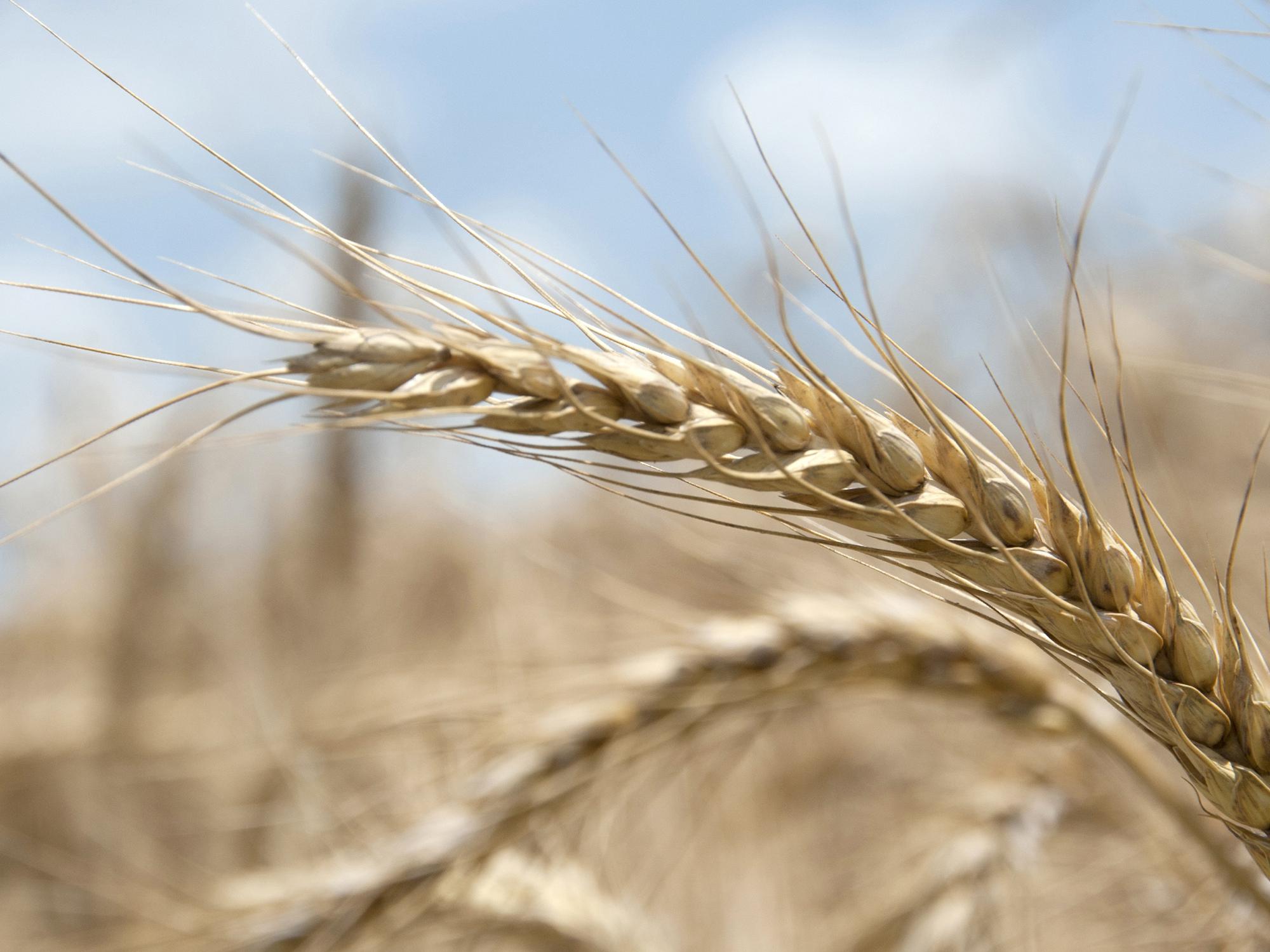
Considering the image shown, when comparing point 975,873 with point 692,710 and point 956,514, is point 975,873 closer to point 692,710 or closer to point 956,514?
point 692,710

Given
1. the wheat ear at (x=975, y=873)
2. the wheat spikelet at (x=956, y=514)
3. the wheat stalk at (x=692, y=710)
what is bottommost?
the wheat ear at (x=975, y=873)

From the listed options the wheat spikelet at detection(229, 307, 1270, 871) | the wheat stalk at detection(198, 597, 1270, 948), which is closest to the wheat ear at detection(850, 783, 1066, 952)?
the wheat stalk at detection(198, 597, 1270, 948)

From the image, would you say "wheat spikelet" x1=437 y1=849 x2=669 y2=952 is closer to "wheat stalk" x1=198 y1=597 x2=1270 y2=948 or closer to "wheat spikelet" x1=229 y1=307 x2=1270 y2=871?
"wheat stalk" x1=198 y1=597 x2=1270 y2=948

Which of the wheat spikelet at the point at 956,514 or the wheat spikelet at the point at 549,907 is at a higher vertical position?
the wheat spikelet at the point at 956,514

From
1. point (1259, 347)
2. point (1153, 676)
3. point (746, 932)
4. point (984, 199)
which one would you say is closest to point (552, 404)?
point (1153, 676)

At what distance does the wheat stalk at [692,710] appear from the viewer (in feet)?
2.66

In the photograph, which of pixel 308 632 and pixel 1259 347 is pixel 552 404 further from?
pixel 1259 347

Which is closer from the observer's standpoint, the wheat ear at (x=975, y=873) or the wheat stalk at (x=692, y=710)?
the wheat stalk at (x=692, y=710)

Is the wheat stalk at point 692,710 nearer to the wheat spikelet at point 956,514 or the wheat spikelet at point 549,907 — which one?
the wheat spikelet at point 549,907

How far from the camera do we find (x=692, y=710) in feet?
2.71

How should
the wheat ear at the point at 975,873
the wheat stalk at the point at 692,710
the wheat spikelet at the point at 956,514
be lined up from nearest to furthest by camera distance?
the wheat spikelet at the point at 956,514 < the wheat stalk at the point at 692,710 < the wheat ear at the point at 975,873

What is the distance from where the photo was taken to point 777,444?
1.25ft

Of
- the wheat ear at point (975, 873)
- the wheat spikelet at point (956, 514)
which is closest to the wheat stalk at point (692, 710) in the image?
the wheat ear at point (975, 873)

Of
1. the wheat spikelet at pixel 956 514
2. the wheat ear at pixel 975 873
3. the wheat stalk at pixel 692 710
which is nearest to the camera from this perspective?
the wheat spikelet at pixel 956 514
